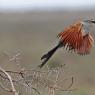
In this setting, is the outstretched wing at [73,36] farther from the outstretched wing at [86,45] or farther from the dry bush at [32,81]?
the dry bush at [32,81]

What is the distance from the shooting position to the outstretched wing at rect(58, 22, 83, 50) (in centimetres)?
315

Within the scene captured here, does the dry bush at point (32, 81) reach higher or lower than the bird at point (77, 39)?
lower

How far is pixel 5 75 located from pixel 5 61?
349mm

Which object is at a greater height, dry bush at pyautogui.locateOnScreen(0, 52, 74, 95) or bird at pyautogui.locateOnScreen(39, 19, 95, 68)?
bird at pyautogui.locateOnScreen(39, 19, 95, 68)

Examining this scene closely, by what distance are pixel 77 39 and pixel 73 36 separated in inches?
1.2

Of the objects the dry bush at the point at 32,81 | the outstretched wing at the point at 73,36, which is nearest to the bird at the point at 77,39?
the outstretched wing at the point at 73,36

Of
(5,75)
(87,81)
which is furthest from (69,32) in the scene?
(87,81)

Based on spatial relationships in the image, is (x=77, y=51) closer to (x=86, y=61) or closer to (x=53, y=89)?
(x=53, y=89)

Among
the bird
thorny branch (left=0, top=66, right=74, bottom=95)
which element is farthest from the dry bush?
the bird

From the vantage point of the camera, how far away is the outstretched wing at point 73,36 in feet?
10.3

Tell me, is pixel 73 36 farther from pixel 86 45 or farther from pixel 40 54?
pixel 40 54

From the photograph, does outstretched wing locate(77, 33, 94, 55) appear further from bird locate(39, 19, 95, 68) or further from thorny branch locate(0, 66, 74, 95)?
thorny branch locate(0, 66, 74, 95)

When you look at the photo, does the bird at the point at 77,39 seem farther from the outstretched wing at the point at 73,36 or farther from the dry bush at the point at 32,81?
the dry bush at the point at 32,81

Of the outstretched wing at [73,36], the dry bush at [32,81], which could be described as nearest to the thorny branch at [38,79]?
the dry bush at [32,81]
